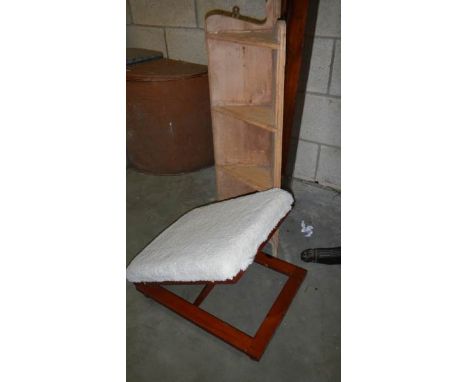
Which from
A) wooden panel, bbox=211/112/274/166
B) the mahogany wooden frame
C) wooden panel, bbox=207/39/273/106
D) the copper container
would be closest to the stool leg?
the mahogany wooden frame

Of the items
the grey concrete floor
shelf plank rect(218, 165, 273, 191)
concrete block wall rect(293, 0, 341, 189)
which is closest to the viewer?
the grey concrete floor

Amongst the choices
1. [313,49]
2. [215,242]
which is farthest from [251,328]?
[313,49]

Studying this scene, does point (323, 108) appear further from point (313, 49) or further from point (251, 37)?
point (251, 37)

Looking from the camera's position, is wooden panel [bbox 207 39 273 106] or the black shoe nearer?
wooden panel [bbox 207 39 273 106]

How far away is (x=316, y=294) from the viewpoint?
1.45m

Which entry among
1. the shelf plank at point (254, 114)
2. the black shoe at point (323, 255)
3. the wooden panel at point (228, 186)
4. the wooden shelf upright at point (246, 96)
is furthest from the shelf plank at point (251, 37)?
the black shoe at point (323, 255)

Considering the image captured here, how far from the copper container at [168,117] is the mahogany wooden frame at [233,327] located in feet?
3.76

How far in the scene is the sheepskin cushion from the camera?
3.42ft

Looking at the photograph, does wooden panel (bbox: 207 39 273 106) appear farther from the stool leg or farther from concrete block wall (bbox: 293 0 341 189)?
the stool leg

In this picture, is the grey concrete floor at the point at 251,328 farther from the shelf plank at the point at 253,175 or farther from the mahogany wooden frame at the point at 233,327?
the shelf plank at the point at 253,175

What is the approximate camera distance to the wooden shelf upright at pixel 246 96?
1.25 meters

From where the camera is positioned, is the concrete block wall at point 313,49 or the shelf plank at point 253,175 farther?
the concrete block wall at point 313,49

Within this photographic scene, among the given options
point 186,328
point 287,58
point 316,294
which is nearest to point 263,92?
point 287,58

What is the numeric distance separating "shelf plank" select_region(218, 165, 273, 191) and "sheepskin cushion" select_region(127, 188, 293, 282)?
0.18 metres
